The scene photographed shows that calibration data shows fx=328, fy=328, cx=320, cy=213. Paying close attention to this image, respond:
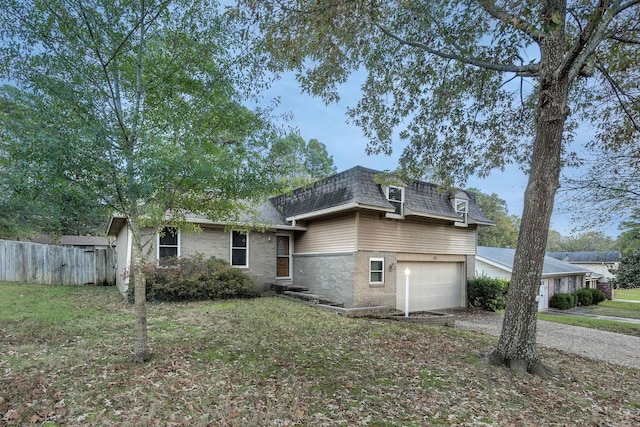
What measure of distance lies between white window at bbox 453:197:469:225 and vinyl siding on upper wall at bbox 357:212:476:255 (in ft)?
1.79

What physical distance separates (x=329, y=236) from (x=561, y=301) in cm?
1891

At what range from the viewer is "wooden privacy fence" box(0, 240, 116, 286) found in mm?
14195

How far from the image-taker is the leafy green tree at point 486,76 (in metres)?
5.71

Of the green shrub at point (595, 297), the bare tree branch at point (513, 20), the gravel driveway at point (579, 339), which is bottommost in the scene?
the green shrub at point (595, 297)

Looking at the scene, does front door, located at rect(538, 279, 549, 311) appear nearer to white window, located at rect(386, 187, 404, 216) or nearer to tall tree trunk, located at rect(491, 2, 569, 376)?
white window, located at rect(386, 187, 404, 216)

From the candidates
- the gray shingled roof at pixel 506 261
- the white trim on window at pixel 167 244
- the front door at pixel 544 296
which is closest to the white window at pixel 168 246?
the white trim on window at pixel 167 244

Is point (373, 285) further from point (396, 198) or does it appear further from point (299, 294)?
point (396, 198)

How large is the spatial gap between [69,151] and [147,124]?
1414 millimetres

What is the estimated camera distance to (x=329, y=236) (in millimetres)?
12766

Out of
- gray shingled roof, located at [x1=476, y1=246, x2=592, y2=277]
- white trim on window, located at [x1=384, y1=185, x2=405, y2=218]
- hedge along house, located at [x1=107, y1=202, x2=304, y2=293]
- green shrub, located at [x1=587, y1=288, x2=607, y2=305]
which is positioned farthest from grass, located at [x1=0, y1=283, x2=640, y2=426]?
green shrub, located at [x1=587, y1=288, x2=607, y2=305]

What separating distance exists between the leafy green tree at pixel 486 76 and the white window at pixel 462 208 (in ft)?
15.5

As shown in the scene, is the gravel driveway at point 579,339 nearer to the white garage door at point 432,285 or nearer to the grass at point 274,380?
the white garage door at point 432,285

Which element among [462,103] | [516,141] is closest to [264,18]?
[462,103]

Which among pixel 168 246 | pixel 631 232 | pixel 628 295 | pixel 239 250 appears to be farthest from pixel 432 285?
pixel 628 295
